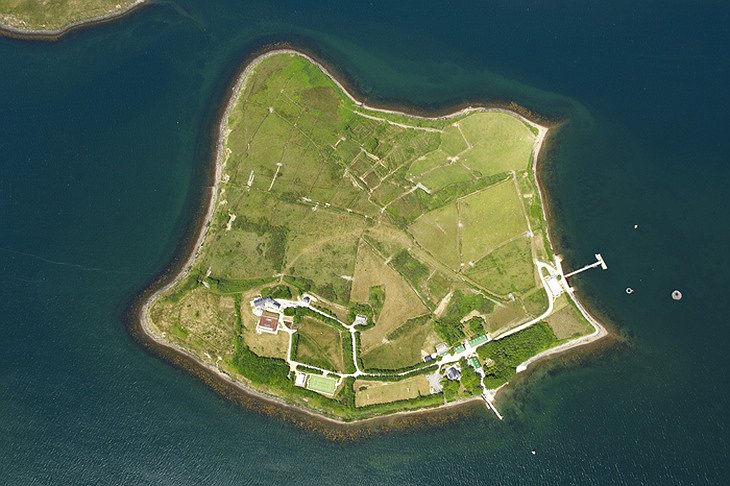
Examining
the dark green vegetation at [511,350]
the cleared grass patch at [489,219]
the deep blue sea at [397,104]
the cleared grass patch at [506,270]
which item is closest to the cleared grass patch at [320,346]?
the deep blue sea at [397,104]

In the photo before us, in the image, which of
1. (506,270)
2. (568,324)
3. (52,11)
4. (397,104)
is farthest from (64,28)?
(568,324)

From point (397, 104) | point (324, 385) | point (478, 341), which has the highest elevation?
point (397, 104)

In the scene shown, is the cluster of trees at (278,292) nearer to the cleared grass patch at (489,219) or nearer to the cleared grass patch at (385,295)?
the cleared grass patch at (385,295)

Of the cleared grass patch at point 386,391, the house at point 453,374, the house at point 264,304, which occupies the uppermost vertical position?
the house at point 264,304

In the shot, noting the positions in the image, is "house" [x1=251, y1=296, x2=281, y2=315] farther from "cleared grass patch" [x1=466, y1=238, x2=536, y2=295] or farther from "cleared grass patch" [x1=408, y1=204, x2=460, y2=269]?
"cleared grass patch" [x1=466, y1=238, x2=536, y2=295]

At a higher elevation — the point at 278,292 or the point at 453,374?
the point at 278,292

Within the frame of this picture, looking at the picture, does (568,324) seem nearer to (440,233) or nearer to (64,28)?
(440,233)

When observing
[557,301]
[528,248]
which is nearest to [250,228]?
[528,248]

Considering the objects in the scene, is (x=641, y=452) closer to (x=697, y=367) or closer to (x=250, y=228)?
(x=697, y=367)
